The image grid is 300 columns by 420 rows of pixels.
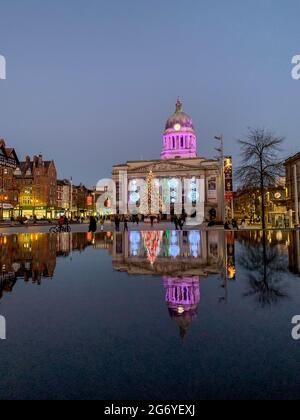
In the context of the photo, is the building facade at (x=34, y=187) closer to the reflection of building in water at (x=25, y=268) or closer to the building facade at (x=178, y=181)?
the building facade at (x=178, y=181)

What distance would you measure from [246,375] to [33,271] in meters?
8.90

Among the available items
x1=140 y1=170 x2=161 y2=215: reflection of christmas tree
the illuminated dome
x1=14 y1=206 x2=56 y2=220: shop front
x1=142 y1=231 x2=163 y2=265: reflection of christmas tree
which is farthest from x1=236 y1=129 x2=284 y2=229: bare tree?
the illuminated dome

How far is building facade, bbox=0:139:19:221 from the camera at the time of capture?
80.4m

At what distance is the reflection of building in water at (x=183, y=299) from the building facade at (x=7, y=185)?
74.2 metres

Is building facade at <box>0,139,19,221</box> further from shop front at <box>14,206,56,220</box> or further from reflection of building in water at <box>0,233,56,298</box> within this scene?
reflection of building in water at <box>0,233,56,298</box>

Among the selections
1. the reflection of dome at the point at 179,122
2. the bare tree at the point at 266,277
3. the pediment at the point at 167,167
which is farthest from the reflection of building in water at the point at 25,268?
the reflection of dome at the point at 179,122

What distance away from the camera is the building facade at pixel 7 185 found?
264 feet

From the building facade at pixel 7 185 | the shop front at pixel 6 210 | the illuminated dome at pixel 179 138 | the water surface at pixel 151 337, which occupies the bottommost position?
the water surface at pixel 151 337

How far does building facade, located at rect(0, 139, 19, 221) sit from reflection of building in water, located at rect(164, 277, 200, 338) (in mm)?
74235

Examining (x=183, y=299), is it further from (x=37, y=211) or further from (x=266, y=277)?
(x=37, y=211)

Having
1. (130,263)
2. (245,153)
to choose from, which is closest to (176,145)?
(245,153)

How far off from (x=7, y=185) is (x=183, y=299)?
8262 centimetres

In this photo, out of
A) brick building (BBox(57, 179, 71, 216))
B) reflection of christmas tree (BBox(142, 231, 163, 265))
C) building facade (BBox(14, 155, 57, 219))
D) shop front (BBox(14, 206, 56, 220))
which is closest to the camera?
reflection of christmas tree (BBox(142, 231, 163, 265))

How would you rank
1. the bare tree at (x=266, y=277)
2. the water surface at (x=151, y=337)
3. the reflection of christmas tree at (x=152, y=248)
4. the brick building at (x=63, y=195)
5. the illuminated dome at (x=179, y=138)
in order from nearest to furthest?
the water surface at (x=151, y=337) → the bare tree at (x=266, y=277) → the reflection of christmas tree at (x=152, y=248) → the brick building at (x=63, y=195) → the illuminated dome at (x=179, y=138)
